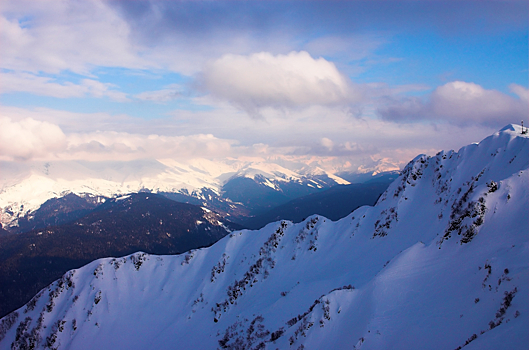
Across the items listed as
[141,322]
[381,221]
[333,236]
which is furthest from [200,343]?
[381,221]

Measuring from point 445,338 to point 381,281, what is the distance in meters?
11.5

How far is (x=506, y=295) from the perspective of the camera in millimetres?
19609

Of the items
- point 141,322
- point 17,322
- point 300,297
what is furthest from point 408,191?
point 17,322

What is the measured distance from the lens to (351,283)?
42094 millimetres

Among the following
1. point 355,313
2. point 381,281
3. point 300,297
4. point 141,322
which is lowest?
point 141,322

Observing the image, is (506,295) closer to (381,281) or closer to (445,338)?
(445,338)

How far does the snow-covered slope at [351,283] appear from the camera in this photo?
2281 centimetres

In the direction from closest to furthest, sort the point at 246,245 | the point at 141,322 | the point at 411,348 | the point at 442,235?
the point at 411,348 → the point at 442,235 → the point at 141,322 → the point at 246,245

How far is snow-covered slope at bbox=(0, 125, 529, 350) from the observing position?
22812mm

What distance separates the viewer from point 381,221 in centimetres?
5747

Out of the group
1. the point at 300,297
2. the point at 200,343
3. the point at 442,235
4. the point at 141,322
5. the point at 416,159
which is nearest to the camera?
the point at 442,235

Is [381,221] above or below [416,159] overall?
below

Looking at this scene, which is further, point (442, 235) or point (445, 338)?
point (442, 235)

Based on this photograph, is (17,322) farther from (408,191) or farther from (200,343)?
(408,191)
